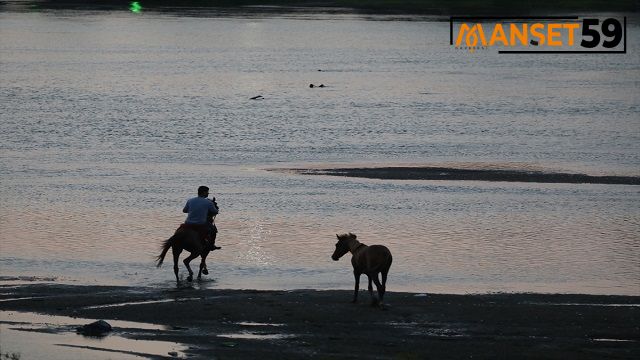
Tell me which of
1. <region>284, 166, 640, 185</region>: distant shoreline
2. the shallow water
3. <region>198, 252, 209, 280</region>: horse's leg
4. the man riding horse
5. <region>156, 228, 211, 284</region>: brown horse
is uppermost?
the man riding horse

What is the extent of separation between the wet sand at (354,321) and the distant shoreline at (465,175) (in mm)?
21313

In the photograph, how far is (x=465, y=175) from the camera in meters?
46.8

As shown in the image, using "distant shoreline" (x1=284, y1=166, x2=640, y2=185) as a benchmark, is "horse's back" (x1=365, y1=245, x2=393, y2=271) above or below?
above

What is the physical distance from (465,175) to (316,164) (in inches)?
255

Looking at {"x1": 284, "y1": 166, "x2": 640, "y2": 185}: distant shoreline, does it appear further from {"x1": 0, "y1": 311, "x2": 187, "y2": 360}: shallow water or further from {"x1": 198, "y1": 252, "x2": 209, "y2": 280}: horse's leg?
{"x1": 0, "y1": 311, "x2": 187, "y2": 360}: shallow water

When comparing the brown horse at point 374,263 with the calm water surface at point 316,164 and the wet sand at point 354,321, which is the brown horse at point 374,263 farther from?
the calm water surface at point 316,164

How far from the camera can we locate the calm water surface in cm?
2891

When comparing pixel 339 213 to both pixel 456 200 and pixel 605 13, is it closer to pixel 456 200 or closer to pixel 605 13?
pixel 456 200

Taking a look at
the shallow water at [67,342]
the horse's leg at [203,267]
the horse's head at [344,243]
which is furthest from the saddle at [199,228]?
the shallow water at [67,342]

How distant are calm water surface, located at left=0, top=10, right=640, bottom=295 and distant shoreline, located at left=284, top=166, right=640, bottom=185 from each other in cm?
145

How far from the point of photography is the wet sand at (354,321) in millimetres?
19344

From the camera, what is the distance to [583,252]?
1229 inches

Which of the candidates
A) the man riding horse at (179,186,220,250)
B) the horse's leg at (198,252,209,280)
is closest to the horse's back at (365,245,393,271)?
the man riding horse at (179,186,220,250)

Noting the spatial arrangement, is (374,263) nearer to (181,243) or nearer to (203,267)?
(181,243)
